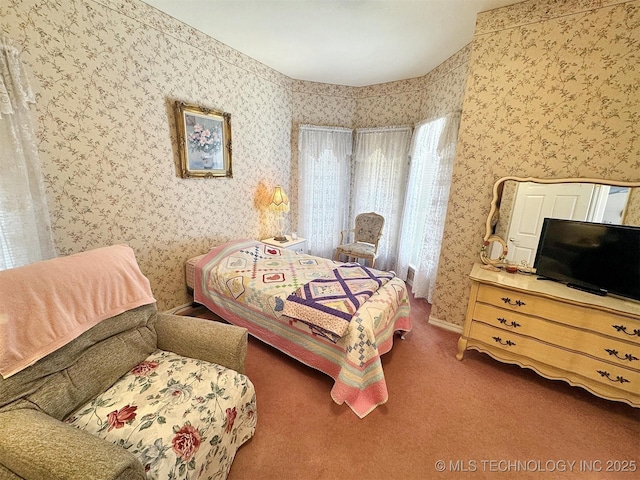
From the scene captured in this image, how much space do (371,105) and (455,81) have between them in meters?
1.25

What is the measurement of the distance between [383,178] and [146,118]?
2838 mm

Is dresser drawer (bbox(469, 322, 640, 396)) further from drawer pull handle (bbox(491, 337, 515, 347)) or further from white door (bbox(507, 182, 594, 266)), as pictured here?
white door (bbox(507, 182, 594, 266))

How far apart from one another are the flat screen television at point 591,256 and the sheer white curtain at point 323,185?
8.31ft

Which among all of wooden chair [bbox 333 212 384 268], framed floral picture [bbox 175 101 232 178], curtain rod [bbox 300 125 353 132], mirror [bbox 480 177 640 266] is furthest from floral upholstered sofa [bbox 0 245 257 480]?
curtain rod [bbox 300 125 353 132]

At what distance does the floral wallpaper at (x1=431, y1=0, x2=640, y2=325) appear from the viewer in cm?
164

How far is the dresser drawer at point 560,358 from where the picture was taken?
153cm

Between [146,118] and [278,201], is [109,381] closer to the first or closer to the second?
[146,118]

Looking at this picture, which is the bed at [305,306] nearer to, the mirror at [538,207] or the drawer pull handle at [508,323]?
the drawer pull handle at [508,323]

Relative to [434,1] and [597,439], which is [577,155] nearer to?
[434,1]

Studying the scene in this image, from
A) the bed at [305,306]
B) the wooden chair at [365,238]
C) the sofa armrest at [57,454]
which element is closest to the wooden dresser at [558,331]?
the bed at [305,306]

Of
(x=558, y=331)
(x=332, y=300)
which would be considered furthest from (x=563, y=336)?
(x=332, y=300)

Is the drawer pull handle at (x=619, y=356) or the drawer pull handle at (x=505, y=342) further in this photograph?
the drawer pull handle at (x=505, y=342)

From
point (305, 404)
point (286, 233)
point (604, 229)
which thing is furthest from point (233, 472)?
point (286, 233)

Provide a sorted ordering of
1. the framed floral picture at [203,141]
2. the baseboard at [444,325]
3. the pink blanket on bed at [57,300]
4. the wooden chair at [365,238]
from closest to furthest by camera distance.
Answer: the pink blanket on bed at [57,300] < the framed floral picture at [203,141] < the baseboard at [444,325] < the wooden chair at [365,238]
